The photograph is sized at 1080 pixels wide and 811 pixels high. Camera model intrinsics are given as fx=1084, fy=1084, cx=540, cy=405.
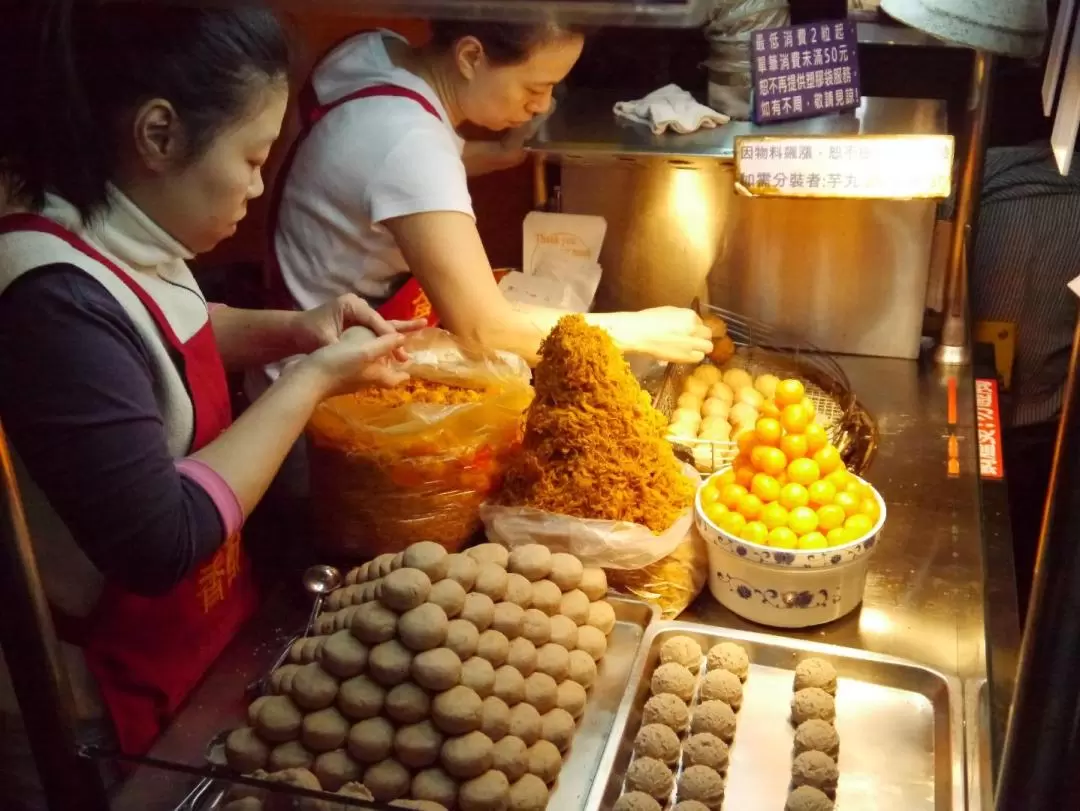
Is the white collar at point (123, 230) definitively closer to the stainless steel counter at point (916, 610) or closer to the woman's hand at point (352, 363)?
the woman's hand at point (352, 363)

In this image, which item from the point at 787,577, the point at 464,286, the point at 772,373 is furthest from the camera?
the point at 772,373

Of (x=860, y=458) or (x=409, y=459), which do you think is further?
(x=860, y=458)

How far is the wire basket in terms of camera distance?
5.75 ft

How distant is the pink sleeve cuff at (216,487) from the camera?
120 cm

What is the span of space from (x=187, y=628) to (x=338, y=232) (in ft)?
2.41

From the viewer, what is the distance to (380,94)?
1.76m

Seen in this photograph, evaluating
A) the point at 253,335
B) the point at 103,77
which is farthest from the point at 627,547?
the point at 103,77

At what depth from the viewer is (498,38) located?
62.6 inches

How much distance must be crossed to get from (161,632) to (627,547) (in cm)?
62

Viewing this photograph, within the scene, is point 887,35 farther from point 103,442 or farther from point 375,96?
point 103,442

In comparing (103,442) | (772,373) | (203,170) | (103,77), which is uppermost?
(103,77)

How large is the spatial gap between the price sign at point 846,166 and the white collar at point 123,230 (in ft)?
3.22

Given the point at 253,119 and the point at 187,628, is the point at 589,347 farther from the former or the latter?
the point at 187,628

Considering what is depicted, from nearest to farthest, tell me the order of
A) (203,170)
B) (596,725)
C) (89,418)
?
1. (89,418)
2. (203,170)
3. (596,725)
